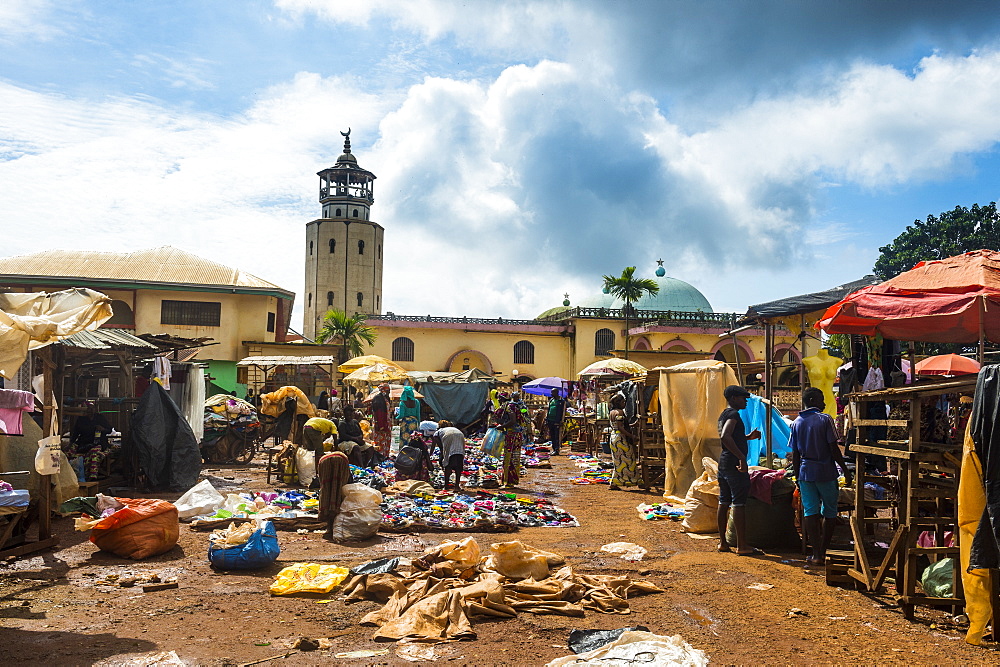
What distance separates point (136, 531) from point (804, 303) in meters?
8.35

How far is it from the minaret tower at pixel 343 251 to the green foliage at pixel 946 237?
29930mm

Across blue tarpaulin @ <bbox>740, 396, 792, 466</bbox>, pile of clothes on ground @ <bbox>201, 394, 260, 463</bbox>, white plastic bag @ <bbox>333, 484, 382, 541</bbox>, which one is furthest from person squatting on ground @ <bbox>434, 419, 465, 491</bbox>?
pile of clothes on ground @ <bbox>201, 394, 260, 463</bbox>

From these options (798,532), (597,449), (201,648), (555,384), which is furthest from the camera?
(555,384)

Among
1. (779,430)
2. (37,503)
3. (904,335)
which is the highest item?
(904,335)

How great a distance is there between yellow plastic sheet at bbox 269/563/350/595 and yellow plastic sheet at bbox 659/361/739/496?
6120mm

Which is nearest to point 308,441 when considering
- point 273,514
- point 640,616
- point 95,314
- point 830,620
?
point 273,514

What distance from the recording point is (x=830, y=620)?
5.70m

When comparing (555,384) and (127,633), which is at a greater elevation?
(555,384)

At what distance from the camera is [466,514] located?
401 inches

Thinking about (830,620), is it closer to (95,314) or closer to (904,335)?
(904,335)

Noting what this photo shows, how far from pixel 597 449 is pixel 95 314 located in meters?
15.3

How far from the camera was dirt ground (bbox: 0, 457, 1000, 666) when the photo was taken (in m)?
5.01

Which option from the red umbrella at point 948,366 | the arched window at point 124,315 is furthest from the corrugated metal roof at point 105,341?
the arched window at point 124,315

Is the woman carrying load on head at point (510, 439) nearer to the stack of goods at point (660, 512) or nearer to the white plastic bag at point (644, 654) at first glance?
the stack of goods at point (660, 512)
